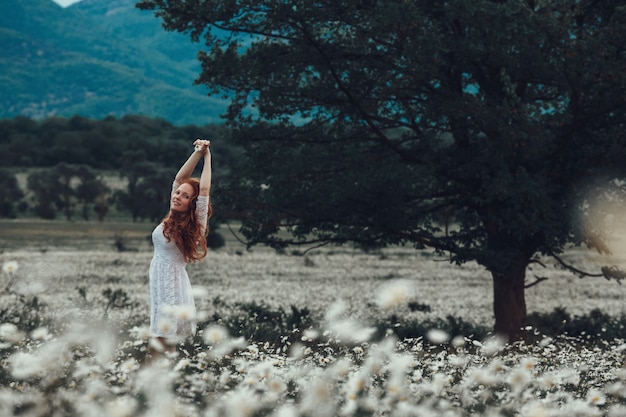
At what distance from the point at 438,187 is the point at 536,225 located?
7.69 feet

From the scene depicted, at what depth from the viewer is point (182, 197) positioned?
6.80m

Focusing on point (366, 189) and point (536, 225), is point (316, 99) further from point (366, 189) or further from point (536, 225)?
point (536, 225)

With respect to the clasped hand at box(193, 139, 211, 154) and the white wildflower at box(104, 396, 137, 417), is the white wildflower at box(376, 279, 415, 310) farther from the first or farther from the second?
the clasped hand at box(193, 139, 211, 154)

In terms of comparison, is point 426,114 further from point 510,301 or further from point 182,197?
point 182,197

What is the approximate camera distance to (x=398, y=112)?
14688 millimetres

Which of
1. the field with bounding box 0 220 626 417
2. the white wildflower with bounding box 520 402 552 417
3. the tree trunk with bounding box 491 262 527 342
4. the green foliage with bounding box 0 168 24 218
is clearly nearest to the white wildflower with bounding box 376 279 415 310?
the field with bounding box 0 220 626 417

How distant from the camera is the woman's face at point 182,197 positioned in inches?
266

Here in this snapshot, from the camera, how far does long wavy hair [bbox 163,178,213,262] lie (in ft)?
21.7

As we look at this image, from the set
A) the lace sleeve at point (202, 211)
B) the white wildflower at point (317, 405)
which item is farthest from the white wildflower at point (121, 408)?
the lace sleeve at point (202, 211)

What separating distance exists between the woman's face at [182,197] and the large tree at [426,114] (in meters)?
5.78

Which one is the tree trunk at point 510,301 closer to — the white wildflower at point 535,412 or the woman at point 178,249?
the woman at point 178,249

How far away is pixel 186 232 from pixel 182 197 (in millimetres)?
303

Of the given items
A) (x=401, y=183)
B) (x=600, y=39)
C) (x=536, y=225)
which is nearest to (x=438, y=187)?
(x=401, y=183)

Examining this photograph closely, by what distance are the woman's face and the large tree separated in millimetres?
5783
